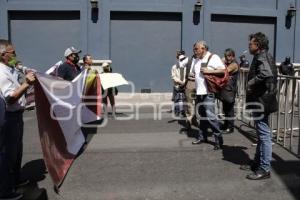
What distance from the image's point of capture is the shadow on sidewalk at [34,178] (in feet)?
17.7

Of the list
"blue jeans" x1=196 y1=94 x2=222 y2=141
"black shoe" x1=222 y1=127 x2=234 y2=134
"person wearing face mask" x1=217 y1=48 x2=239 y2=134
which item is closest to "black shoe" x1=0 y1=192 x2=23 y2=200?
"blue jeans" x1=196 y1=94 x2=222 y2=141

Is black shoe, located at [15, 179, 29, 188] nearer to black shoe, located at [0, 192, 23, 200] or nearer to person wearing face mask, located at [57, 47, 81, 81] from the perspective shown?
black shoe, located at [0, 192, 23, 200]

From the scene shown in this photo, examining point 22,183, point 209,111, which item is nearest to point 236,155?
point 209,111

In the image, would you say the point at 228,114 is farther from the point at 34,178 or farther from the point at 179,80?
the point at 34,178

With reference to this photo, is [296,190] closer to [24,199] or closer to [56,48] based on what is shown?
[24,199]

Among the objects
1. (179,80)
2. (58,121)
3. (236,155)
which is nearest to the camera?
(58,121)

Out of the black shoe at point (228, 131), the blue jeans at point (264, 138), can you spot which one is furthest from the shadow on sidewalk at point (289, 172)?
the black shoe at point (228, 131)

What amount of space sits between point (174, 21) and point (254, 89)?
1093 centimetres

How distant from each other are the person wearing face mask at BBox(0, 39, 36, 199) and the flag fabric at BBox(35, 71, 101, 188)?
0.37m

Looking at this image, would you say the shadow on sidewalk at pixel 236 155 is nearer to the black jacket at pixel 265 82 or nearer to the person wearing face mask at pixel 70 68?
the black jacket at pixel 265 82

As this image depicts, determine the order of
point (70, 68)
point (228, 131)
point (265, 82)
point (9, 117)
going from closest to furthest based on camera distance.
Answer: point (9, 117) < point (265, 82) < point (70, 68) < point (228, 131)

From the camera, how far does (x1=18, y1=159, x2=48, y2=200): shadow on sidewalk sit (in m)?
5.39

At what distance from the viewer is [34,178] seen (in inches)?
245

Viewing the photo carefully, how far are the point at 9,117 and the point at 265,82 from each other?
10.9 feet
